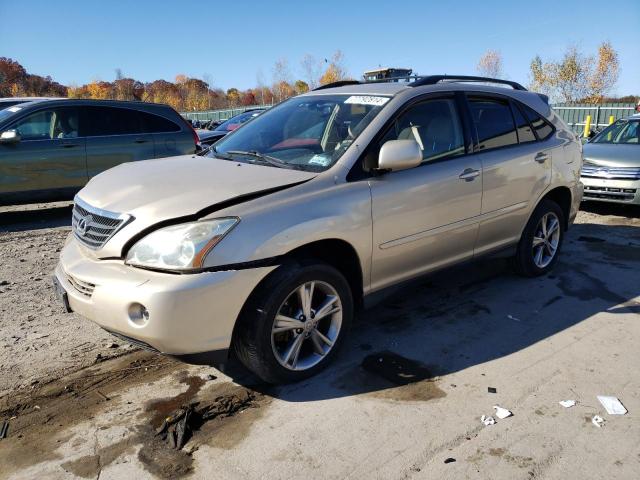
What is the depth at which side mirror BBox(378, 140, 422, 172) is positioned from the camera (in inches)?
134

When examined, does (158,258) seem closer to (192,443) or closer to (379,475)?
(192,443)

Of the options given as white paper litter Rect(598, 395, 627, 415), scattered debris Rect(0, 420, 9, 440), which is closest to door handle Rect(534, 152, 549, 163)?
white paper litter Rect(598, 395, 627, 415)

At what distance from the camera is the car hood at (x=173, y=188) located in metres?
2.96

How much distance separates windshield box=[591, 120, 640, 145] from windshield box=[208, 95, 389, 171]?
681 cm

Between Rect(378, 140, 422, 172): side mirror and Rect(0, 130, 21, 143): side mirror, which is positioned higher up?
Rect(0, 130, 21, 143): side mirror

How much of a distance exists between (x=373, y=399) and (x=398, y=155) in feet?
5.00

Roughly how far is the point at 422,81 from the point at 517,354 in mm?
2200

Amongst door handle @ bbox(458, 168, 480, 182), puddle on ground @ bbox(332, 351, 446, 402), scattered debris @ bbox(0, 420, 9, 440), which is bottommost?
puddle on ground @ bbox(332, 351, 446, 402)

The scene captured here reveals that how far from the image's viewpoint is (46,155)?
7719 mm

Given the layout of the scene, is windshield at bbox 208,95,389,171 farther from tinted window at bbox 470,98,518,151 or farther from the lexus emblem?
the lexus emblem

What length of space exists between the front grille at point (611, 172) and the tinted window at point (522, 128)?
3.80 metres

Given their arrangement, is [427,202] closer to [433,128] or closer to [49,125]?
[433,128]

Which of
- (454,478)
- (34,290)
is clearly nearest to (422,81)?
(454,478)

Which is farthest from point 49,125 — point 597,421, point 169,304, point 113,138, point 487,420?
point 597,421
